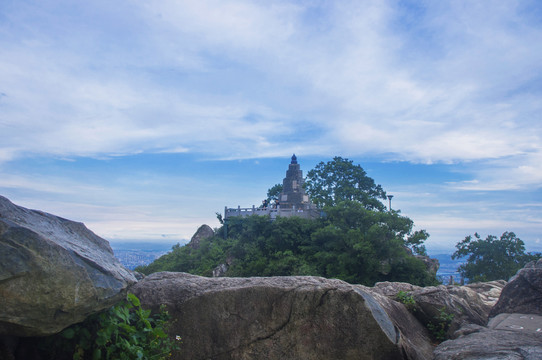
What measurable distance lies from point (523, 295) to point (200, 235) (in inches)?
1403

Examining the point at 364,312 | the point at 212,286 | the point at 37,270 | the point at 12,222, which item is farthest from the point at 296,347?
the point at 12,222

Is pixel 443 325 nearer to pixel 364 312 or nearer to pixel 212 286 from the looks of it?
pixel 364 312

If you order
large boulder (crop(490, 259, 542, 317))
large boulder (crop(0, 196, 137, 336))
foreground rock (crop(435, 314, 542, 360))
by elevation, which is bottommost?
foreground rock (crop(435, 314, 542, 360))

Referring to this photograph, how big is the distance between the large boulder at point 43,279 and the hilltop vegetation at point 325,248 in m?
22.9

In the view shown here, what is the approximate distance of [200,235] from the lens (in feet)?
139

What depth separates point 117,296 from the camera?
5242mm

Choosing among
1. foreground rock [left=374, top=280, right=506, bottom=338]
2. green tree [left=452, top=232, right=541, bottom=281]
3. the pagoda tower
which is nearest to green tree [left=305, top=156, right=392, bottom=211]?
the pagoda tower

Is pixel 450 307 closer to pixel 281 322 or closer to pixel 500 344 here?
pixel 500 344

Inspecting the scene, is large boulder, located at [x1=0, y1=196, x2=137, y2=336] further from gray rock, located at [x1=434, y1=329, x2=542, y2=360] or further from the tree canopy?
the tree canopy

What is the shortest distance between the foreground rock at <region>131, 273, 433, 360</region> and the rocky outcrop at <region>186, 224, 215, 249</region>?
34625 millimetres

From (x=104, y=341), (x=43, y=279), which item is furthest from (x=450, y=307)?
(x=43, y=279)

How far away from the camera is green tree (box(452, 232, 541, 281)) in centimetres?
3653

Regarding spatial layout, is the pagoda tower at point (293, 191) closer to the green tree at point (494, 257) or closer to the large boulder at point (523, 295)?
the green tree at point (494, 257)

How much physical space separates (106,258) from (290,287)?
8.99ft
